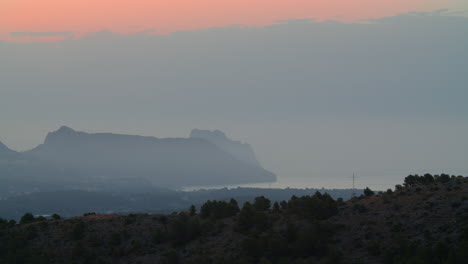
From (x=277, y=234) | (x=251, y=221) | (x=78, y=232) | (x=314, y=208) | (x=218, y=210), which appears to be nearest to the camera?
(x=277, y=234)

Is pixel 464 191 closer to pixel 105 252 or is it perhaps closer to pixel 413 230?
pixel 413 230

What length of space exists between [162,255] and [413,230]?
18.8 metres

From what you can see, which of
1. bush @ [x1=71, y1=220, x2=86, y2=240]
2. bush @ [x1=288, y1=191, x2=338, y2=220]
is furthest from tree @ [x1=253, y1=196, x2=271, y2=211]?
bush @ [x1=71, y1=220, x2=86, y2=240]

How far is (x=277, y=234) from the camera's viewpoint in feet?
150

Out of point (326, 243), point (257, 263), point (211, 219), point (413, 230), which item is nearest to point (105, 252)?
point (211, 219)

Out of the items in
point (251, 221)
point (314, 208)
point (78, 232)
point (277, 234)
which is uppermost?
point (314, 208)

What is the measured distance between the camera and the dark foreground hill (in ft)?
133

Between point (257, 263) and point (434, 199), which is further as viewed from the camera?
point (434, 199)

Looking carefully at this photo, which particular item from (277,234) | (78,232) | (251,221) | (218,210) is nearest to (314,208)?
(251,221)

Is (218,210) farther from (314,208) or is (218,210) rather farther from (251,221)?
(314,208)

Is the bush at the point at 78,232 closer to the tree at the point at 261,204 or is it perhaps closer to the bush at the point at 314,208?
→ the tree at the point at 261,204

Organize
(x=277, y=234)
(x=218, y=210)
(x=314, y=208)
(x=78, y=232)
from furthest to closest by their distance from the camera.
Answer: (x=218, y=210), (x=78, y=232), (x=314, y=208), (x=277, y=234)

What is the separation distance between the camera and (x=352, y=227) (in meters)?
46.0

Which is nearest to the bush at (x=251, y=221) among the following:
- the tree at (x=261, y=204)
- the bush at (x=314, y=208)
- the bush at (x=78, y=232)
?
the bush at (x=314, y=208)
